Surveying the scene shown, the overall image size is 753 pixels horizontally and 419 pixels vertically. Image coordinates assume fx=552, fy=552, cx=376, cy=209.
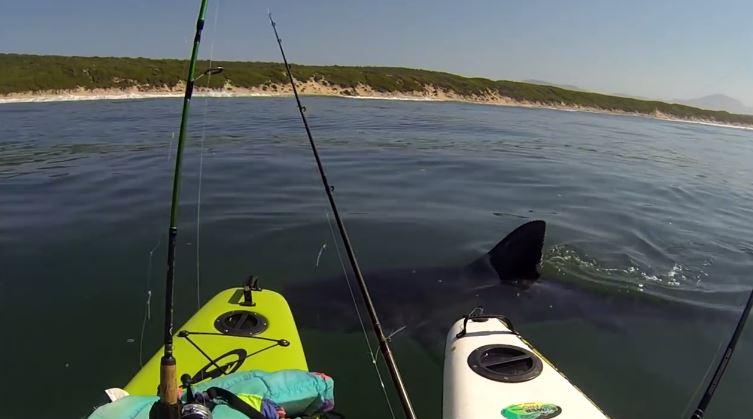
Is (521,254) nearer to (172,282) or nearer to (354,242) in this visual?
(354,242)

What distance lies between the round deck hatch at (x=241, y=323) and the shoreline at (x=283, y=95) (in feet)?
97.1

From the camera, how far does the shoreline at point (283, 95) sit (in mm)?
47875

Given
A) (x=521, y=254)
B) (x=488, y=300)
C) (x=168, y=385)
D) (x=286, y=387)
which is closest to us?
(x=168, y=385)

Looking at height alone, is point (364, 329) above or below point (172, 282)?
below

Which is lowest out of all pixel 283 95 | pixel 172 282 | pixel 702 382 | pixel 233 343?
pixel 702 382

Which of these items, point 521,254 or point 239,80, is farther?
point 239,80

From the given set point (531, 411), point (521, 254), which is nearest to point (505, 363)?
point (531, 411)

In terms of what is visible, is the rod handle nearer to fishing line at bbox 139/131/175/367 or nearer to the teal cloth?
the teal cloth

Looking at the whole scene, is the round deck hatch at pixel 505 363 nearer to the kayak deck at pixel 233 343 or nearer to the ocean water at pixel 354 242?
the ocean water at pixel 354 242

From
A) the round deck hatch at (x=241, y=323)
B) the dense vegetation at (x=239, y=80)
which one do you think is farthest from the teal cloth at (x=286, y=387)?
the dense vegetation at (x=239, y=80)

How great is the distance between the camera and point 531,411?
13.4 ft

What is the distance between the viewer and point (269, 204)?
12.8 meters

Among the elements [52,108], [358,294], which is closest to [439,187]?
[358,294]

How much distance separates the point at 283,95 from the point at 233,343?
5759cm
